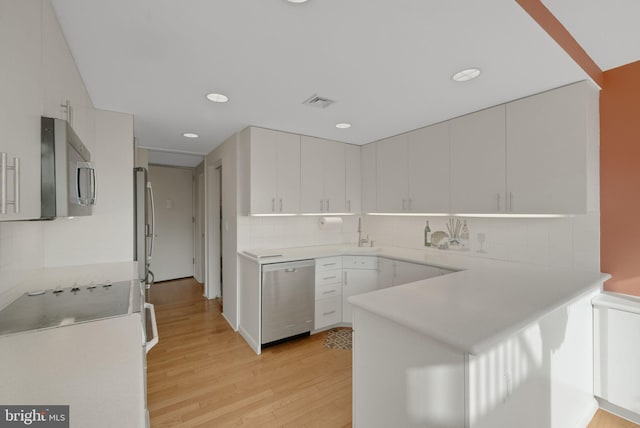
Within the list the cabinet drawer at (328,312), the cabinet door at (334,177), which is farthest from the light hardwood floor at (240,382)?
the cabinet door at (334,177)

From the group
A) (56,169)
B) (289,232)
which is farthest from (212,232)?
(56,169)

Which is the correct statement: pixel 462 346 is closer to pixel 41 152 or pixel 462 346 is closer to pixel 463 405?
pixel 463 405

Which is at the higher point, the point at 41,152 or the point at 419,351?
the point at 41,152

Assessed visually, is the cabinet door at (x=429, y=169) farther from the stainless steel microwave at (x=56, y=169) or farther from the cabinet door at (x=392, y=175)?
the stainless steel microwave at (x=56, y=169)

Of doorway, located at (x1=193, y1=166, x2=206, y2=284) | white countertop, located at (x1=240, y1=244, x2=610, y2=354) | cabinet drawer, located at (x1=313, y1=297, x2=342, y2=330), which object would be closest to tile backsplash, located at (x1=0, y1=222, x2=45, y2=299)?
white countertop, located at (x1=240, y1=244, x2=610, y2=354)

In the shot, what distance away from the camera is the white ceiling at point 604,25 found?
53.8 inches

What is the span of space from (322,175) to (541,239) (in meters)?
2.36

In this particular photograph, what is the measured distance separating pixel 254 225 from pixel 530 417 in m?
2.85

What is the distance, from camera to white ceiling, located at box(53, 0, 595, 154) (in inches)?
49.7

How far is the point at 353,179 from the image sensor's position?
386 cm

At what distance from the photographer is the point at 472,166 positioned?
260cm

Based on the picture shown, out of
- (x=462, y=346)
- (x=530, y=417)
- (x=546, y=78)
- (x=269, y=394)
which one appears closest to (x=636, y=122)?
(x=546, y=78)

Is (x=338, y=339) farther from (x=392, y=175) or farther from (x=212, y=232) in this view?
(x=212, y=232)

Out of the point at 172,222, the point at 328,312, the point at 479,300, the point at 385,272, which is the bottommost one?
the point at 328,312
